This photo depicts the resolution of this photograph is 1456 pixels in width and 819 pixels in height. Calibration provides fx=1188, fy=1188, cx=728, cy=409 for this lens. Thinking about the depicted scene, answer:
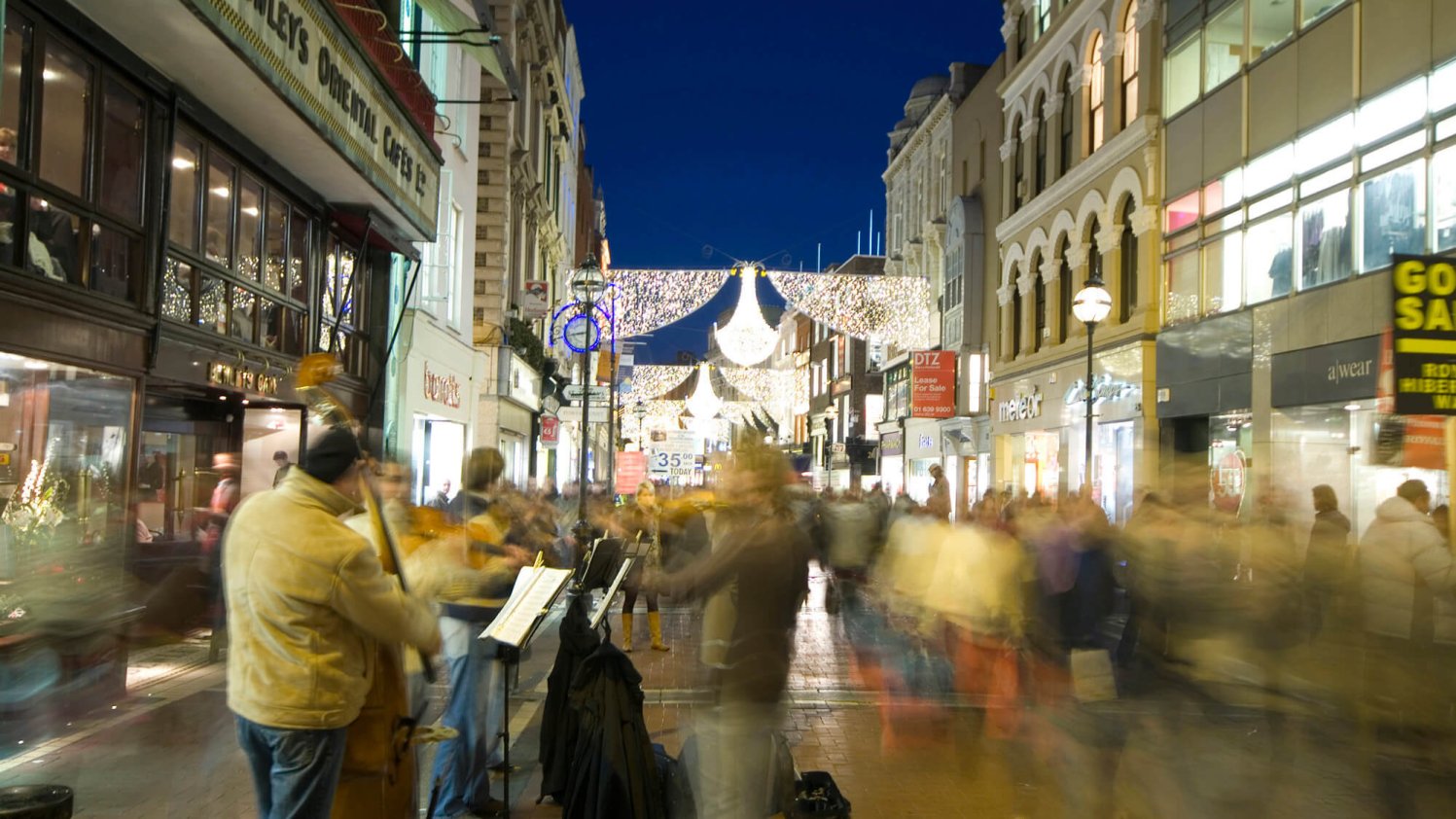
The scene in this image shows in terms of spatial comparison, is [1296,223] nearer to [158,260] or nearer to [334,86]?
[334,86]

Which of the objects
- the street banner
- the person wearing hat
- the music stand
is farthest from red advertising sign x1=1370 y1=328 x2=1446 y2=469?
the street banner

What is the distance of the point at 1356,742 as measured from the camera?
7.27 meters

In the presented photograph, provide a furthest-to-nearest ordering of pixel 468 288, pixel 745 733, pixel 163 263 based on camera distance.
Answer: pixel 468 288
pixel 163 263
pixel 745 733

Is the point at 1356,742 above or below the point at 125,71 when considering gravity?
below

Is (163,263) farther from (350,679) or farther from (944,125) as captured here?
(944,125)

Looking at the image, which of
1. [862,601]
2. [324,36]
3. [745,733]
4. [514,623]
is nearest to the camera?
[745,733]

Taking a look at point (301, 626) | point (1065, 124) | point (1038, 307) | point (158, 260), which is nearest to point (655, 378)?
point (1038, 307)

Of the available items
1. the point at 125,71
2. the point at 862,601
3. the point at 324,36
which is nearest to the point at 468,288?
the point at 862,601

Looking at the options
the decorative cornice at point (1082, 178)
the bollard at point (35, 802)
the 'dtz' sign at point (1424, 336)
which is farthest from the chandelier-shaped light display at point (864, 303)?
the bollard at point (35, 802)

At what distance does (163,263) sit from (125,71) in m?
1.68

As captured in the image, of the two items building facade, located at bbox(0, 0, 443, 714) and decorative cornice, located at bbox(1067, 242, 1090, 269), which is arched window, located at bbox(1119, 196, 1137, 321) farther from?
building facade, located at bbox(0, 0, 443, 714)

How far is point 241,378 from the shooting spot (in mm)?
12336

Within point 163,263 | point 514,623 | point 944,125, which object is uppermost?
point 944,125

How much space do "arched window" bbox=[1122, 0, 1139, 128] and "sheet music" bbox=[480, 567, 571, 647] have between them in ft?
67.4
